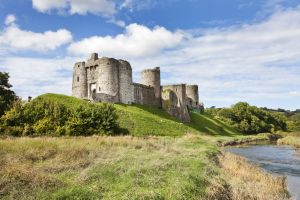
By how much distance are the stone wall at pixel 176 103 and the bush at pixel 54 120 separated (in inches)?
1364

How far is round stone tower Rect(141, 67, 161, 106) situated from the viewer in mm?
84750

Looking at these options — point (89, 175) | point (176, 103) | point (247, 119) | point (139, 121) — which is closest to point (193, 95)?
point (247, 119)

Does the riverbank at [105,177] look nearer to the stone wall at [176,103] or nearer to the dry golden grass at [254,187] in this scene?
the dry golden grass at [254,187]

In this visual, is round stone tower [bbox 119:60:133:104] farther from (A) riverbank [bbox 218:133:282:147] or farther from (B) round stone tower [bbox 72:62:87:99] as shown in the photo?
(A) riverbank [bbox 218:133:282:147]

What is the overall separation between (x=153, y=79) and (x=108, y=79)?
17340 millimetres

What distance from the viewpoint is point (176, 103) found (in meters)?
84.5

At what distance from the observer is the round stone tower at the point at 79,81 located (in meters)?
73.7

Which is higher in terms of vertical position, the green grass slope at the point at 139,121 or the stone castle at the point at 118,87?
the stone castle at the point at 118,87

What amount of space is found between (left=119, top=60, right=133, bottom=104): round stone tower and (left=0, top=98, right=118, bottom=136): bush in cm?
2268

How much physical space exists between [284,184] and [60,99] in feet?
150

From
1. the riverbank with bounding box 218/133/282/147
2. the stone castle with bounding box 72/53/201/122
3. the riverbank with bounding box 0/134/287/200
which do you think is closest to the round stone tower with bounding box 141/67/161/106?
the stone castle with bounding box 72/53/201/122

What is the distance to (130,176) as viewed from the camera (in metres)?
15.2

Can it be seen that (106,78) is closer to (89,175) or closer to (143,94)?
(143,94)

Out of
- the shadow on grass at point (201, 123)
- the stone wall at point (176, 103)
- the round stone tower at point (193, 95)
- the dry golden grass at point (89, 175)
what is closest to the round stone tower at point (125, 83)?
the shadow on grass at point (201, 123)
